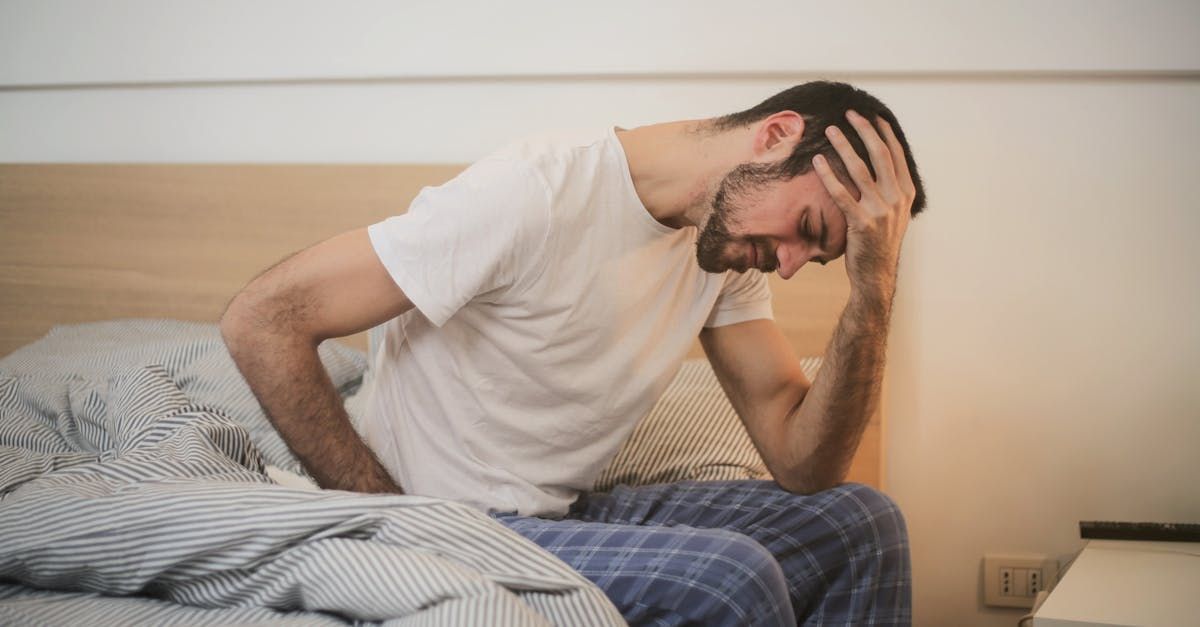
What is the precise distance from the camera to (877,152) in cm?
130

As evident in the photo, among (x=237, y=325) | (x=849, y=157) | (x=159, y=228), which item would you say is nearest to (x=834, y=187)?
A: (x=849, y=157)

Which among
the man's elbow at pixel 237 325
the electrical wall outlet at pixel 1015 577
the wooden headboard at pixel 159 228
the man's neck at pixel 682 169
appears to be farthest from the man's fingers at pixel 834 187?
the electrical wall outlet at pixel 1015 577

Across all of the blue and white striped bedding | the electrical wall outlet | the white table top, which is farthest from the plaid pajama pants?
the electrical wall outlet

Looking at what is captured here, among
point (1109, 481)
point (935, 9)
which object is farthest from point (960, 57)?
point (1109, 481)

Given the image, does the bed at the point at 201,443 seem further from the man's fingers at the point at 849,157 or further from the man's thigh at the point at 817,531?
the man's fingers at the point at 849,157

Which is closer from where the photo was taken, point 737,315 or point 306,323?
point 306,323

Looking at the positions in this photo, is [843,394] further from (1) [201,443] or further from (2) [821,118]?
(1) [201,443]

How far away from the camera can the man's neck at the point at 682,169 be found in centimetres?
135

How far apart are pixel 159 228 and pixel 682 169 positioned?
147 cm

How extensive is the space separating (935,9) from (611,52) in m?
0.63

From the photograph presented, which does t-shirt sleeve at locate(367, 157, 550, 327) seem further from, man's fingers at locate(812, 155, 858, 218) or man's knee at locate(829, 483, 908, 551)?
man's knee at locate(829, 483, 908, 551)

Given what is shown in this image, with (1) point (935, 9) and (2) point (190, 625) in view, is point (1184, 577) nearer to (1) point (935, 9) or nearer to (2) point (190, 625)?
(1) point (935, 9)

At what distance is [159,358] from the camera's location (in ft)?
6.27

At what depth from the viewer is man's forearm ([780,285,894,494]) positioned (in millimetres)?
1390
